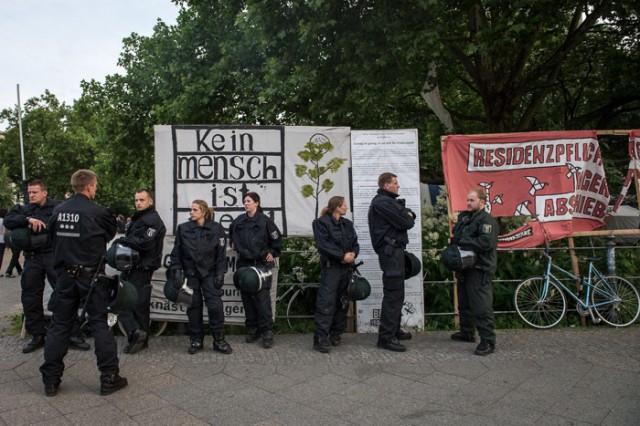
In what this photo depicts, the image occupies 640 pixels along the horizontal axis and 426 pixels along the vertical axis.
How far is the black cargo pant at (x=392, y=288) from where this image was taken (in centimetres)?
552

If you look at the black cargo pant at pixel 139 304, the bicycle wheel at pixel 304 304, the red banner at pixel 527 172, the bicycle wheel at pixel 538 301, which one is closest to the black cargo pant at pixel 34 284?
the black cargo pant at pixel 139 304

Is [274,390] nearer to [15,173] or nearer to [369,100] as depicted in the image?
[369,100]

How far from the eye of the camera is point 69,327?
434 cm

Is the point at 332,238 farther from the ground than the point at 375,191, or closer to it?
closer to it

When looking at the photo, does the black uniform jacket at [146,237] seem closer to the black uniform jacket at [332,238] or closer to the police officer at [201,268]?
the police officer at [201,268]

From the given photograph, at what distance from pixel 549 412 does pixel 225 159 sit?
468cm

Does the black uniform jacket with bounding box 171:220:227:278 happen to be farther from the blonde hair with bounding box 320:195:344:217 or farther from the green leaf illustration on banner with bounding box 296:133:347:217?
the green leaf illustration on banner with bounding box 296:133:347:217

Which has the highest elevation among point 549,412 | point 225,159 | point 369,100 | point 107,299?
point 369,100

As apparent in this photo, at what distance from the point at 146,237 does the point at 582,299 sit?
5.75 metres

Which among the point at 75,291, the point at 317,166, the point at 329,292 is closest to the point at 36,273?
the point at 75,291

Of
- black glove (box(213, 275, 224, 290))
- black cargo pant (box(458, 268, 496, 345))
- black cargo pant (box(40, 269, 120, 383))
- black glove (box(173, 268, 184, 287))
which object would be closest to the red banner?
black cargo pant (box(458, 268, 496, 345))

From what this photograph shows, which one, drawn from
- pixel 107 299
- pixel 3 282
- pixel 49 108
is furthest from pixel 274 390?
pixel 49 108

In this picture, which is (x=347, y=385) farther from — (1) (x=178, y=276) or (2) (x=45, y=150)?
(2) (x=45, y=150)

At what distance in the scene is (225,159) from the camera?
657cm
